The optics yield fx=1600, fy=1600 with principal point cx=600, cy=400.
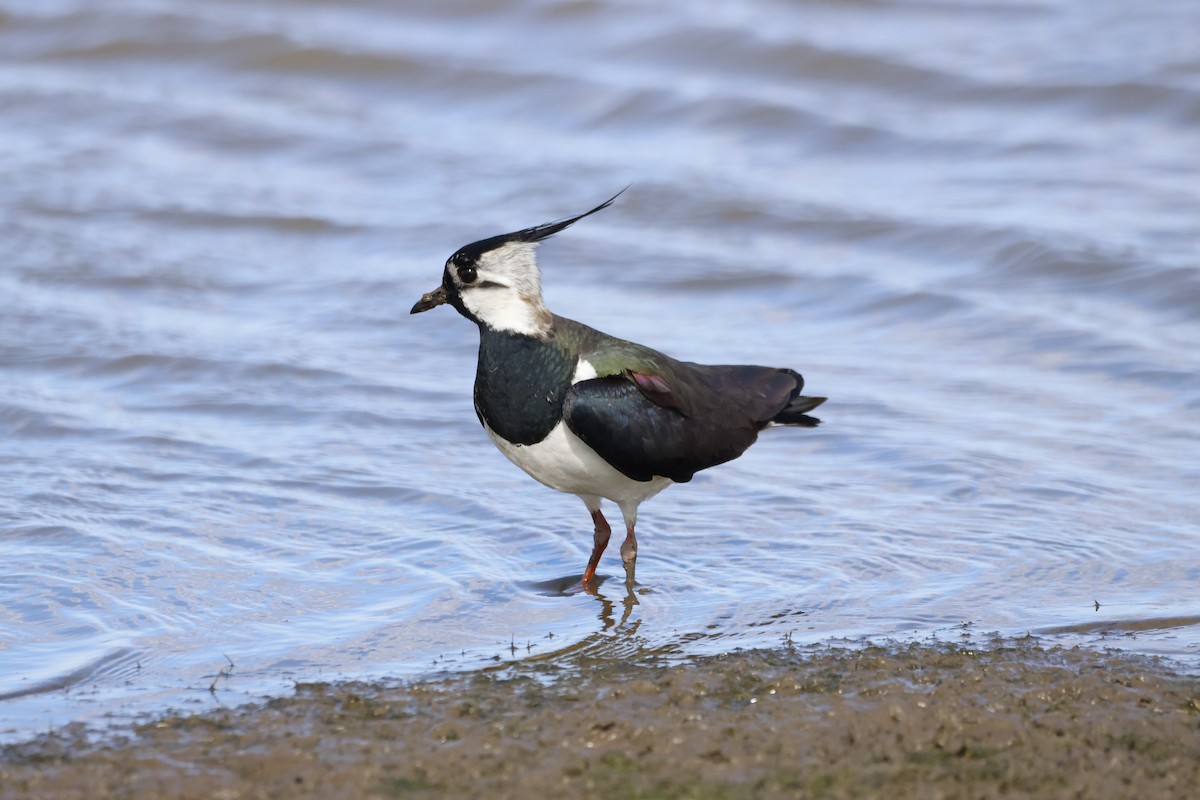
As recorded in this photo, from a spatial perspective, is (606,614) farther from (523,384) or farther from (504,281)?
(504,281)

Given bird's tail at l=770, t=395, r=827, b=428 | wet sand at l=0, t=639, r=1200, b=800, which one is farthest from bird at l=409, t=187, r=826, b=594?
wet sand at l=0, t=639, r=1200, b=800

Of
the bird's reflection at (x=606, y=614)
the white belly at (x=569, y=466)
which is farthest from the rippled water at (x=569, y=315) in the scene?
the white belly at (x=569, y=466)

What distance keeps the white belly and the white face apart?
420mm

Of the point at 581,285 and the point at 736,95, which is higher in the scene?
the point at 736,95

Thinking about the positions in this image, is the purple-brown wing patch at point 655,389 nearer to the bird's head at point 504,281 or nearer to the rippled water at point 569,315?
the bird's head at point 504,281

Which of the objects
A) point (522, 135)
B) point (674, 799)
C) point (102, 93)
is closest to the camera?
point (674, 799)

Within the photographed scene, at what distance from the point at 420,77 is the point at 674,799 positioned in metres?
11.9

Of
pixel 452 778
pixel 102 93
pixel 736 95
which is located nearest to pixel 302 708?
pixel 452 778

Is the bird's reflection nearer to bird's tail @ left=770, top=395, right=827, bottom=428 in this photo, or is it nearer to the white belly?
the white belly

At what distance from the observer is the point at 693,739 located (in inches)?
172

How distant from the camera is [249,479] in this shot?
7.33 metres

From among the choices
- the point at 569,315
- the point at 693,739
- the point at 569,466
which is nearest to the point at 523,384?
the point at 569,466

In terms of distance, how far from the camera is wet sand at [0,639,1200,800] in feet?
13.5

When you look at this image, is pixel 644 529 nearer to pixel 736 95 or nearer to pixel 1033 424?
pixel 1033 424
